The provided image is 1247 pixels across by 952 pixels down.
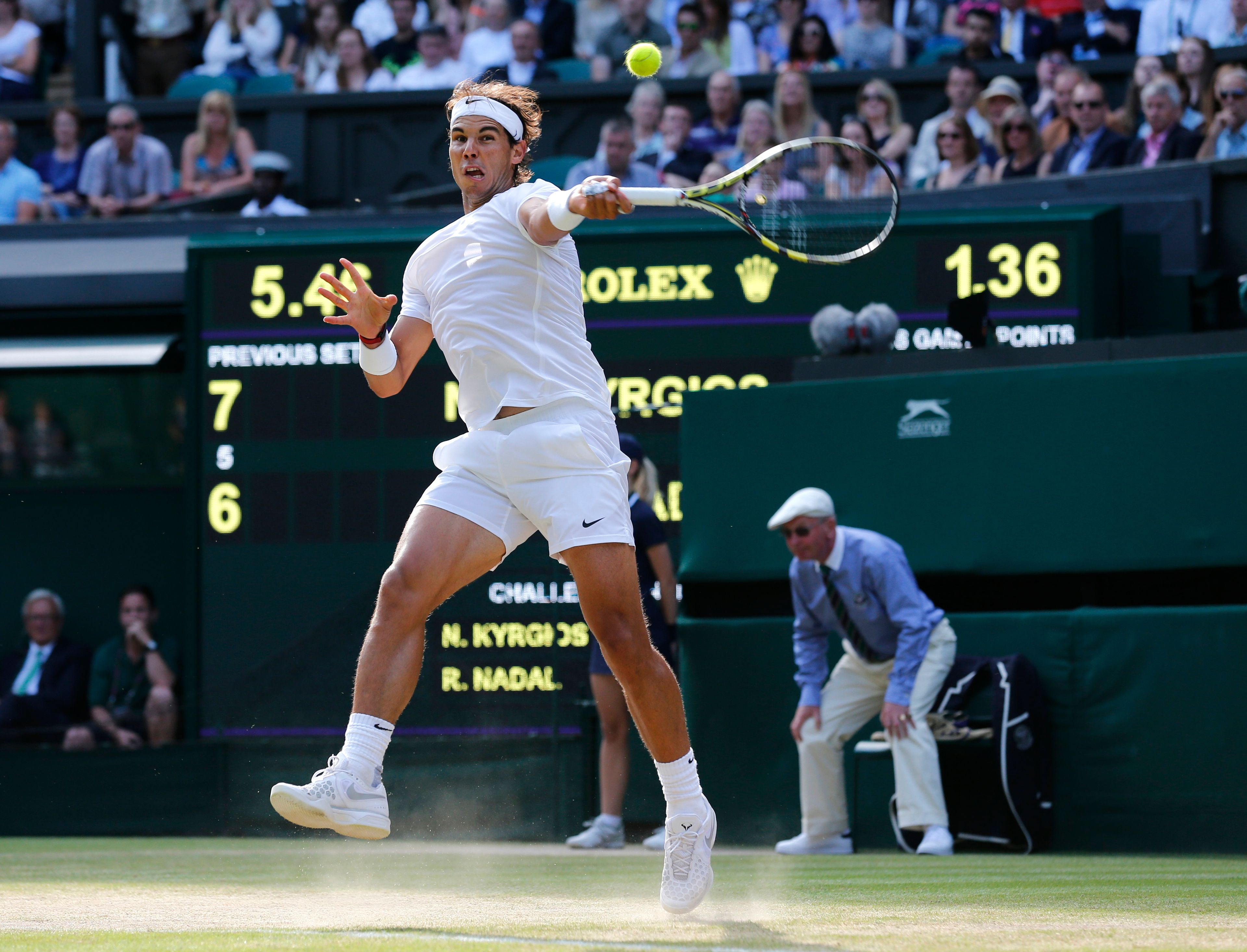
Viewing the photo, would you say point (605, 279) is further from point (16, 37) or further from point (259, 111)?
point (16, 37)

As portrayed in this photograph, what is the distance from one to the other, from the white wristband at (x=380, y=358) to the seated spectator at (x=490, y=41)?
8284 mm

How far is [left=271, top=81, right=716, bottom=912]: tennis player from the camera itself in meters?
4.17

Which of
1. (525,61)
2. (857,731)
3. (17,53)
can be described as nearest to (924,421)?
(857,731)

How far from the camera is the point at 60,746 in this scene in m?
9.47

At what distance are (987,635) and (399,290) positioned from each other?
3561 mm

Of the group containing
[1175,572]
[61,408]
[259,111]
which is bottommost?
[1175,572]

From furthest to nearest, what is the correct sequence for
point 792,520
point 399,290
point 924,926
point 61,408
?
1. point 61,408
2. point 399,290
3. point 792,520
4. point 924,926

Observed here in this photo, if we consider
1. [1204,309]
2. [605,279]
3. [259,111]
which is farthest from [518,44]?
[1204,309]

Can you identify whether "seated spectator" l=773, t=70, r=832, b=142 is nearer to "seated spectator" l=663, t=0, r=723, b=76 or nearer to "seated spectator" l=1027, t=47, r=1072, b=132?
"seated spectator" l=663, t=0, r=723, b=76

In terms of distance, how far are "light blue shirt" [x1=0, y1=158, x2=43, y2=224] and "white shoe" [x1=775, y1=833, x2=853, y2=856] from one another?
7.08 meters

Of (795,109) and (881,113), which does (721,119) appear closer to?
(795,109)

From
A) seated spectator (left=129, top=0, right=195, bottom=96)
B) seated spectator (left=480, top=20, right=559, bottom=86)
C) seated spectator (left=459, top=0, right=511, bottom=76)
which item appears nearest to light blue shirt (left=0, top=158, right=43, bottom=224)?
seated spectator (left=129, top=0, right=195, bottom=96)

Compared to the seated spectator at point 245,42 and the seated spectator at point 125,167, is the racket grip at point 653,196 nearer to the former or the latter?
the seated spectator at point 125,167

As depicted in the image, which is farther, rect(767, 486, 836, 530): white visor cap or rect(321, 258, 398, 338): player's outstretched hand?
rect(767, 486, 836, 530): white visor cap
